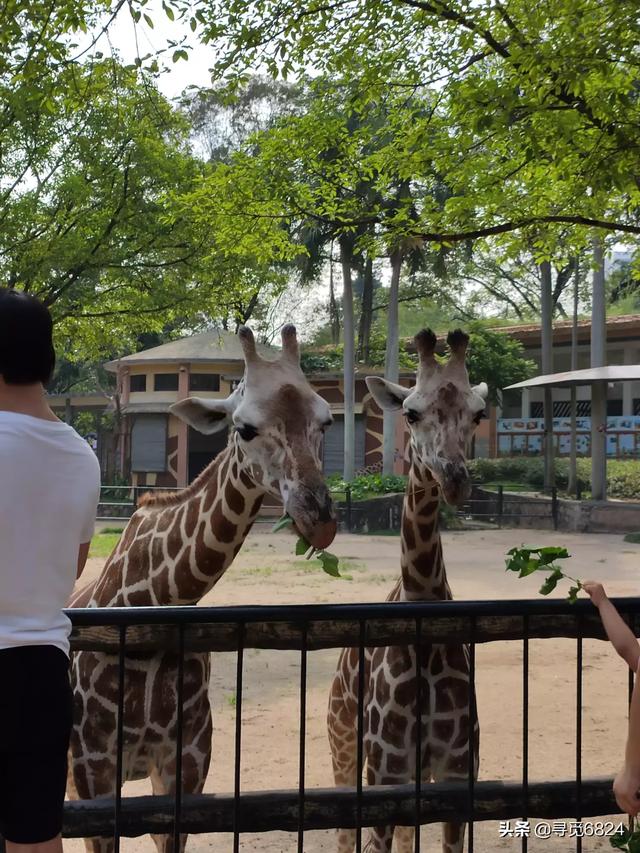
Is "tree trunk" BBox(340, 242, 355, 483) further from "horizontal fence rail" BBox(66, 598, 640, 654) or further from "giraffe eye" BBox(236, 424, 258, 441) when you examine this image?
"horizontal fence rail" BBox(66, 598, 640, 654)

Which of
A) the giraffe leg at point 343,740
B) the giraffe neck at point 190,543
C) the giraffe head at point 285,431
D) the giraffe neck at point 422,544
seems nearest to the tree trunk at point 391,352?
the giraffe leg at point 343,740

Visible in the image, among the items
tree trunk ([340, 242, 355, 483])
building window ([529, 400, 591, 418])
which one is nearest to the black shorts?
tree trunk ([340, 242, 355, 483])

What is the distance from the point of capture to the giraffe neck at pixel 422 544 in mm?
3744

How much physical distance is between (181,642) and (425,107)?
766 cm

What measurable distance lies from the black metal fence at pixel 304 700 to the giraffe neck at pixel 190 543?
58cm

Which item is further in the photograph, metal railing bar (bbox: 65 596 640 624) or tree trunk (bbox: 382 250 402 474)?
tree trunk (bbox: 382 250 402 474)

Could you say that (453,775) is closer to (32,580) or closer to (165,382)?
(32,580)

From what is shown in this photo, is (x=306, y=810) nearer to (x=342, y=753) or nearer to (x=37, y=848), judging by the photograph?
(x=37, y=848)

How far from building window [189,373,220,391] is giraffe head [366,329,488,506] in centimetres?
2647

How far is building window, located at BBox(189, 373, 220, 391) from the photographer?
99.2 feet

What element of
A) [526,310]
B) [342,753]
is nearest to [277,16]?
[342,753]

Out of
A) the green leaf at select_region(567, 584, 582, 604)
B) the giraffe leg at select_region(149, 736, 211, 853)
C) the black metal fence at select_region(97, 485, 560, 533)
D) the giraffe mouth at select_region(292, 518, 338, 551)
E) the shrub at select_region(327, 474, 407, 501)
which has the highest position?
the giraffe mouth at select_region(292, 518, 338, 551)

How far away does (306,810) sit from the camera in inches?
108

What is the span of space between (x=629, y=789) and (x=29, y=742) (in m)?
1.44
